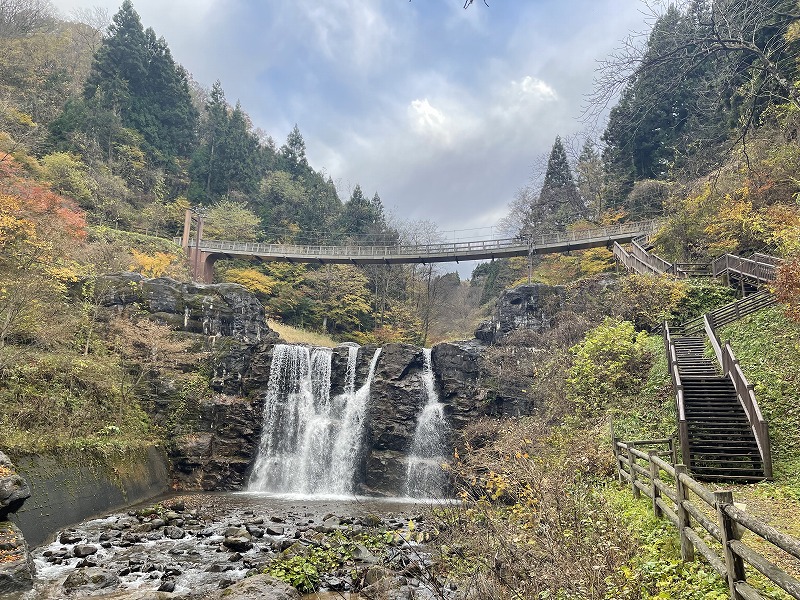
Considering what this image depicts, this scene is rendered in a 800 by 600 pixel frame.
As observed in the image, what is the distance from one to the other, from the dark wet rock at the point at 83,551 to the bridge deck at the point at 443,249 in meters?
25.0

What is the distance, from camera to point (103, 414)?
57.0 ft

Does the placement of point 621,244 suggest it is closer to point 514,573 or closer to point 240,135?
point 514,573

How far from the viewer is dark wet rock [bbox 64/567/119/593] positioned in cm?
845

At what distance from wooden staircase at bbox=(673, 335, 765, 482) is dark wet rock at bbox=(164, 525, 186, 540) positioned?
12047 millimetres

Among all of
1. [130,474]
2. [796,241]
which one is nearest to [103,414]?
[130,474]

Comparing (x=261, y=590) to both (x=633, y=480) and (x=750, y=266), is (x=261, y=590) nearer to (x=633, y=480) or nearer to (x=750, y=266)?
(x=633, y=480)

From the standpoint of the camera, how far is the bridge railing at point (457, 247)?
99.0ft

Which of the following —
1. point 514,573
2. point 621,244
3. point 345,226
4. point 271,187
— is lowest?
point 514,573

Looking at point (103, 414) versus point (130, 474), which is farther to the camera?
point (103, 414)

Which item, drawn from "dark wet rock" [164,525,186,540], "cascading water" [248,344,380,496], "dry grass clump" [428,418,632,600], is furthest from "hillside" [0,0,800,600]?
"dark wet rock" [164,525,186,540]

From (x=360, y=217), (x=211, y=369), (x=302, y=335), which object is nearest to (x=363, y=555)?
(x=211, y=369)

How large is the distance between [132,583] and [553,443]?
9697mm

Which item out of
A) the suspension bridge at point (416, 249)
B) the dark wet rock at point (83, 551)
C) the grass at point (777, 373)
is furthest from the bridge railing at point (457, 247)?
the dark wet rock at point (83, 551)

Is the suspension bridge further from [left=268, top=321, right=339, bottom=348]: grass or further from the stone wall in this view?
the stone wall
